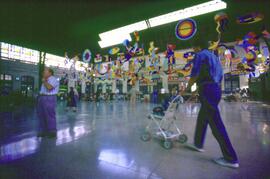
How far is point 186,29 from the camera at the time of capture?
768cm

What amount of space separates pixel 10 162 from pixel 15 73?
22.6m

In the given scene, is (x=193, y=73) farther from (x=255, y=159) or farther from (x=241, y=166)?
(x=255, y=159)

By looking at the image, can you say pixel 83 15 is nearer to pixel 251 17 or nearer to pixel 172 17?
pixel 172 17

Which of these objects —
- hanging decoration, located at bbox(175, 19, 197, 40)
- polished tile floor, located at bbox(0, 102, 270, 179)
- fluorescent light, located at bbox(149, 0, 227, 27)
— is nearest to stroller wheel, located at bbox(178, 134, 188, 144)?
polished tile floor, located at bbox(0, 102, 270, 179)

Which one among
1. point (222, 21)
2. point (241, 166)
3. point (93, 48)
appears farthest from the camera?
point (93, 48)

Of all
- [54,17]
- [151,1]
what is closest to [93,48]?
[54,17]

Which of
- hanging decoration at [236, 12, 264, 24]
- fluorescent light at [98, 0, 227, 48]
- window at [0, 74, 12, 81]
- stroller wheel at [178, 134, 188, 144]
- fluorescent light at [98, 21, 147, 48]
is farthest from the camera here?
window at [0, 74, 12, 81]

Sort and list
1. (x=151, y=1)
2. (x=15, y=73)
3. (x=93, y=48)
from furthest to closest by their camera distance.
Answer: (x=15, y=73) < (x=93, y=48) < (x=151, y=1)

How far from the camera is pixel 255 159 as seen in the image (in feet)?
5.94

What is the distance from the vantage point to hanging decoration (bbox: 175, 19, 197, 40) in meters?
7.40

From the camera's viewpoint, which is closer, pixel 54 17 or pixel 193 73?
pixel 193 73

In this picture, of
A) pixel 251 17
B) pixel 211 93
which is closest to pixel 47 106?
pixel 211 93

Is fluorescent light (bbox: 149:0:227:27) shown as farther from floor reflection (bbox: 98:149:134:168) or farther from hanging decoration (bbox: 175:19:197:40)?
floor reflection (bbox: 98:149:134:168)

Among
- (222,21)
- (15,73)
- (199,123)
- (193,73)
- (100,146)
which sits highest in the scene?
(222,21)
